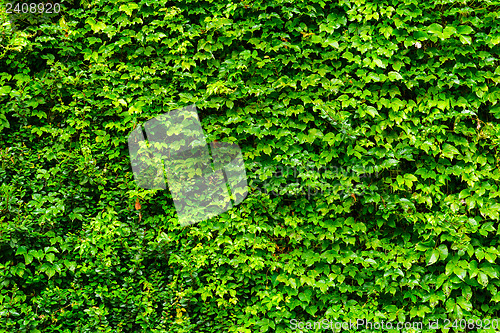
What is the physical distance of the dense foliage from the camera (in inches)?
113

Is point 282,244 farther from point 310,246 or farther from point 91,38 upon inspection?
point 91,38

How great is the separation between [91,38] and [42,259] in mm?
1994

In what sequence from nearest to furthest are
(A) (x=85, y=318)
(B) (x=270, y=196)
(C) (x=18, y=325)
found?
(C) (x=18, y=325) < (A) (x=85, y=318) < (B) (x=270, y=196)

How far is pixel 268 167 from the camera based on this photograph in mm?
3045

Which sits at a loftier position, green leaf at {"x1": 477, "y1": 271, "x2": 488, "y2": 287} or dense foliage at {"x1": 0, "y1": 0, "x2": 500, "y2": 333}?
dense foliage at {"x1": 0, "y1": 0, "x2": 500, "y2": 333}

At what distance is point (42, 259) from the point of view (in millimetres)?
2908

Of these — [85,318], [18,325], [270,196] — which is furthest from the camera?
[270,196]

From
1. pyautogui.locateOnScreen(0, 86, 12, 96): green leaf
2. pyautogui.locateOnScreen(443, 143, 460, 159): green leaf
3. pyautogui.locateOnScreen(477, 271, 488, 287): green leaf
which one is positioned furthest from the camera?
pyautogui.locateOnScreen(0, 86, 12, 96): green leaf

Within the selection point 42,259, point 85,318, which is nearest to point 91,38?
point 42,259

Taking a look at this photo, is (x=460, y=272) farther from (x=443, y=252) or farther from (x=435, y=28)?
(x=435, y=28)

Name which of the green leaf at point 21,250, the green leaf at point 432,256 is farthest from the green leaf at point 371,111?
the green leaf at point 21,250

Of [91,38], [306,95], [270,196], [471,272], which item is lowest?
[471,272]

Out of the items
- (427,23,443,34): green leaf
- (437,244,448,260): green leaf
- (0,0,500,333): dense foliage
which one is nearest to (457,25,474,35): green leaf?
(0,0,500,333): dense foliage

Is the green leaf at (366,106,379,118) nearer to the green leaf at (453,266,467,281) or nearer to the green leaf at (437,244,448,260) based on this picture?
the green leaf at (437,244,448,260)
